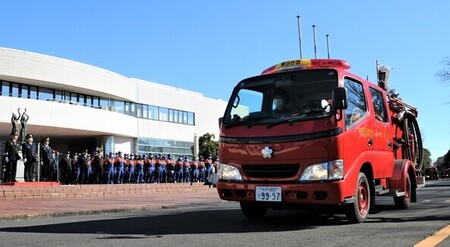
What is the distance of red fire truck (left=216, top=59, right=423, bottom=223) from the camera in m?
6.72

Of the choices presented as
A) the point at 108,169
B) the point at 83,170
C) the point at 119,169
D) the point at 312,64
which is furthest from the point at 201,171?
the point at 312,64

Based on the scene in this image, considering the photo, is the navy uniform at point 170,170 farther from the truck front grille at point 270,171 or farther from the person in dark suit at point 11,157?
the truck front grille at point 270,171

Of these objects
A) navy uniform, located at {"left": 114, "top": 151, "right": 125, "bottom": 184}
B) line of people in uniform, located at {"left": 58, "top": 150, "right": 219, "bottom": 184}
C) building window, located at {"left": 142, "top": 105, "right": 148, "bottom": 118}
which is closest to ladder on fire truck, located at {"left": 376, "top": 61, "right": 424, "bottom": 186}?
line of people in uniform, located at {"left": 58, "top": 150, "right": 219, "bottom": 184}

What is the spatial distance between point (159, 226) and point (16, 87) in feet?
120

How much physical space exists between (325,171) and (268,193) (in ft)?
2.96

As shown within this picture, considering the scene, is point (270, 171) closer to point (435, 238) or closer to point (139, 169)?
point (435, 238)

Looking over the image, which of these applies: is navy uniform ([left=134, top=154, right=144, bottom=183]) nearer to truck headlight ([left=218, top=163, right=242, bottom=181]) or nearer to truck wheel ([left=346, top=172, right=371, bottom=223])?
truck headlight ([left=218, top=163, right=242, bottom=181])

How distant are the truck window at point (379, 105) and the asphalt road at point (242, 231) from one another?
181cm

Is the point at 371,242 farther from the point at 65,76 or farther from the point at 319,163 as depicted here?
the point at 65,76

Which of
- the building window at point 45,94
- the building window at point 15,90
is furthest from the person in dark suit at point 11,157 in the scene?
the building window at point 45,94

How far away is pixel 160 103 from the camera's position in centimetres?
5519

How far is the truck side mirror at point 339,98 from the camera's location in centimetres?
676

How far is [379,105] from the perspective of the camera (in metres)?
8.87

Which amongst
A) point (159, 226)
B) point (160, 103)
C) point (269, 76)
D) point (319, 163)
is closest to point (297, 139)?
point (319, 163)
